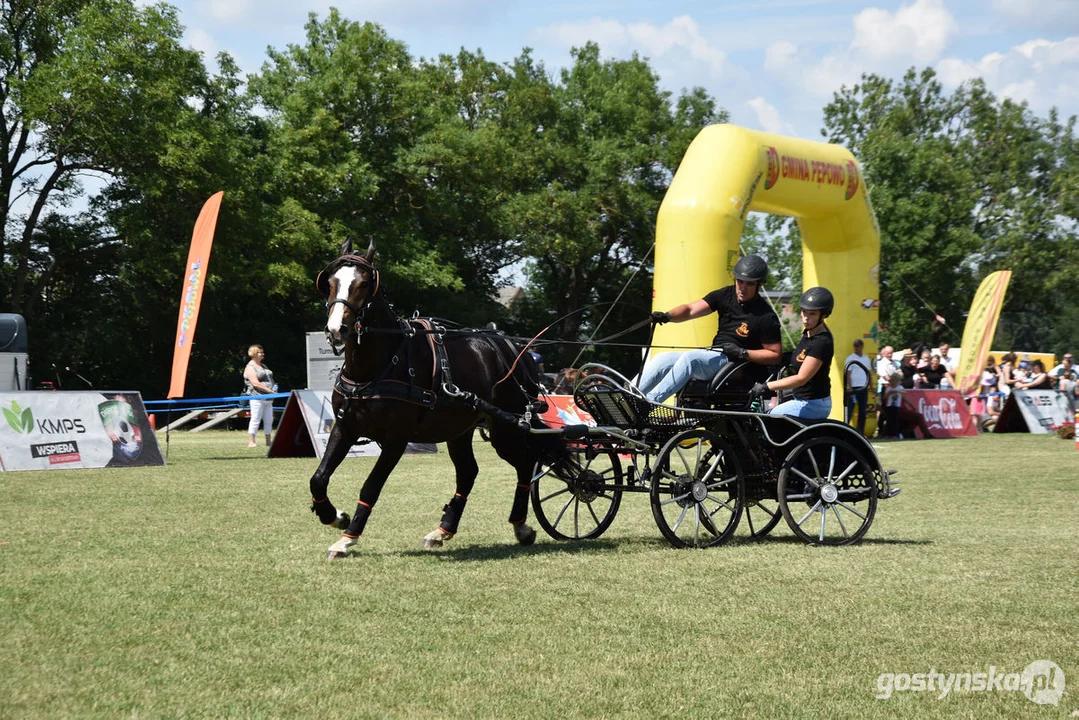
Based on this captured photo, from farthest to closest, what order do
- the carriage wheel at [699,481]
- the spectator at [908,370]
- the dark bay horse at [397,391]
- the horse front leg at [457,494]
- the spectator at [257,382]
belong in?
the spectator at [908,370] → the spectator at [257,382] → the horse front leg at [457,494] → the carriage wheel at [699,481] → the dark bay horse at [397,391]

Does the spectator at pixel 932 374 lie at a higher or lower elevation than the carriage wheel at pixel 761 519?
higher

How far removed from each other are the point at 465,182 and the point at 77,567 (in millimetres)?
34554

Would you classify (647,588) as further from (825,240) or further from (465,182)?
(465,182)

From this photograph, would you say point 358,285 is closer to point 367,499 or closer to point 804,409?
point 367,499

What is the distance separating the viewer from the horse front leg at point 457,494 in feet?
28.5

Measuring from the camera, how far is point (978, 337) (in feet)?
94.1

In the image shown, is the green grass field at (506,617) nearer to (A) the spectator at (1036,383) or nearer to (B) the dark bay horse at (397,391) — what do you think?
(B) the dark bay horse at (397,391)

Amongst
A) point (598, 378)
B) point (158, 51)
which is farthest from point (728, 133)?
point (158, 51)

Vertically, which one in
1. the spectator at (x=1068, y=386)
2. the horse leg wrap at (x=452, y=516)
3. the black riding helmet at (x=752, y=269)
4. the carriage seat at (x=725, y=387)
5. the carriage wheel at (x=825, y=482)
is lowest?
the horse leg wrap at (x=452, y=516)

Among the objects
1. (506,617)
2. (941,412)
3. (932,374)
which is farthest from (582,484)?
(932,374)

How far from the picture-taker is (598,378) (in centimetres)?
876

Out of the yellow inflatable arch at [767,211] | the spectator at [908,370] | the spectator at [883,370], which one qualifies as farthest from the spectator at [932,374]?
the yellow inflatable arch at [767,211]

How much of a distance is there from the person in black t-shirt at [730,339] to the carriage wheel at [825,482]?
2.72 feet

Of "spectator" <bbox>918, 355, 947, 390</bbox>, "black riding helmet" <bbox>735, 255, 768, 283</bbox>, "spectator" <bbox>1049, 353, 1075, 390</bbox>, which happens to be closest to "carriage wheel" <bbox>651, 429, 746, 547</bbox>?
"black riding helmet" <bbox>735, 255, 768, 283</bbox>
